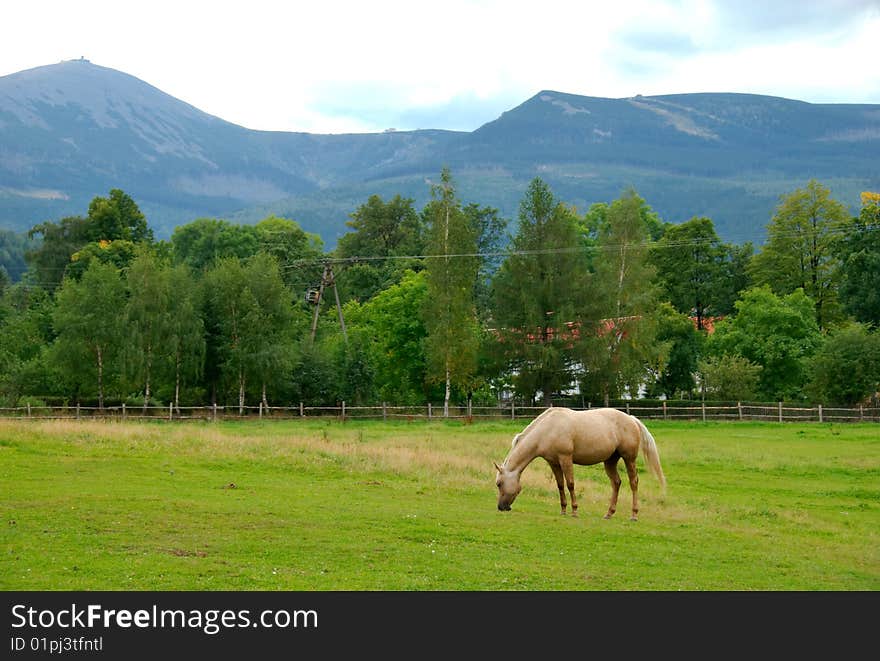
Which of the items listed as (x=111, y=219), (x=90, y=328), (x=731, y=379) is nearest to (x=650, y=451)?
(x=731, y=379)

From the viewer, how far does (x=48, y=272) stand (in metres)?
95.9

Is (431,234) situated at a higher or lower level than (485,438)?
higher

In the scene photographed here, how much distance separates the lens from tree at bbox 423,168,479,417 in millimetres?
59625

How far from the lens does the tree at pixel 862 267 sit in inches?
2640

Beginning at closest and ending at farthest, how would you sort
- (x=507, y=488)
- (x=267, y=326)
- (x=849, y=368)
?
(x=507, y=488)
(x=849, y=368)
(x=267, y=326)

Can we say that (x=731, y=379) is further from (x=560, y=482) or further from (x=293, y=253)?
(x=293, y=253)

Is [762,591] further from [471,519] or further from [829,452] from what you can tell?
[829,452]

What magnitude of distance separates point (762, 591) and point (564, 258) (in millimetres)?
47951

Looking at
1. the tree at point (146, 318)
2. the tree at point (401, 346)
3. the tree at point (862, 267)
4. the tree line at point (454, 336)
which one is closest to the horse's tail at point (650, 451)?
the tree line at point (454, 336)

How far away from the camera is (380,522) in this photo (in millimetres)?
16719

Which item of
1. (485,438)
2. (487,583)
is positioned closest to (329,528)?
(487,583)

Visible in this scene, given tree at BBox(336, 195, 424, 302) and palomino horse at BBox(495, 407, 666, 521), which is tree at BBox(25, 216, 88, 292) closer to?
tree at BBox(336, 195, 424, 302)

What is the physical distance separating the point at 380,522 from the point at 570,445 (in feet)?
14.5

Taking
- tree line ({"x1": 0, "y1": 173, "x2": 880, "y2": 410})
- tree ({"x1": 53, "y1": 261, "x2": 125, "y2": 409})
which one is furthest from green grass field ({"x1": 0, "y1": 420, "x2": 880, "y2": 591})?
tree ({"x1": 53, "y1": 261, "x2": 125, "y2": 409})
